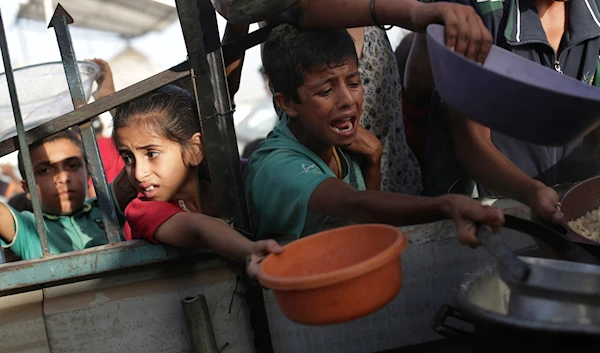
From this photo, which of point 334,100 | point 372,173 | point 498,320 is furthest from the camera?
point 372,173

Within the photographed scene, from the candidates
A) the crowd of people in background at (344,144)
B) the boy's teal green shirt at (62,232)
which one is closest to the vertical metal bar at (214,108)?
the crowd of people in background at (344,144)

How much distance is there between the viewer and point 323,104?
2648mm

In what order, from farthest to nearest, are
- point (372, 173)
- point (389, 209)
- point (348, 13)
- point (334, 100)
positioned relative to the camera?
point (372, 173)
point (334, 100)
point (348, 13)
point (389, 209)

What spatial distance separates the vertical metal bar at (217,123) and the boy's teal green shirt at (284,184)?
10 cm

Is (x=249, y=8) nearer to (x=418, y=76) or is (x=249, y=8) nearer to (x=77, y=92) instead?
(x=77, y=92)

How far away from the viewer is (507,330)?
5.15 feet

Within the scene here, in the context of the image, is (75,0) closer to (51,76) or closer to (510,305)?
(51,76)

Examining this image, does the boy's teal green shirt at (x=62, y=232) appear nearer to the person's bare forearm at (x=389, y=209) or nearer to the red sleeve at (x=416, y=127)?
the person's bare forearm at (x=389, y=209)

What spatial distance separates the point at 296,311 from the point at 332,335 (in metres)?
0.89

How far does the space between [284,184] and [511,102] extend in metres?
1.02

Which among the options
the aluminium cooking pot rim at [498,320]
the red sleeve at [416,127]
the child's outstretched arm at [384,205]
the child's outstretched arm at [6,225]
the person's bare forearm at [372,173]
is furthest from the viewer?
the red sleeve at [416,127]

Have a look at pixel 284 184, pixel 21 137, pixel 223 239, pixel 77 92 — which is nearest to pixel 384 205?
pixel 284 184

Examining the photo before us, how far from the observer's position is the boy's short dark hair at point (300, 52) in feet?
8.63

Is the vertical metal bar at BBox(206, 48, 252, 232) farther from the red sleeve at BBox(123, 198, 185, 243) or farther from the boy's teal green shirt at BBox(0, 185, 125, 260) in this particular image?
the boy's teal green shirt at BBox(0, 185, 125, 260)
